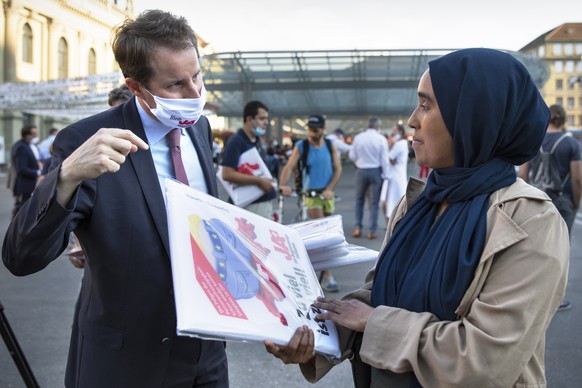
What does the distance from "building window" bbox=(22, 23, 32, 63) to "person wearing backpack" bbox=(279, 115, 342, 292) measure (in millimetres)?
37166

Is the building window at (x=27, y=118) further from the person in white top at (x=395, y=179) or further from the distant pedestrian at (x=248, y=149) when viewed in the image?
the distant pedestrian at (x=248, y=149)

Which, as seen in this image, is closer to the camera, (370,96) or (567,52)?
(370,96)

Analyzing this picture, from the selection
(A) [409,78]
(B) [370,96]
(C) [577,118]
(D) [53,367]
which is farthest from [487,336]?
(C) [577,118]

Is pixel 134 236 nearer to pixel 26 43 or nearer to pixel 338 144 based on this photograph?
pixel 338 144

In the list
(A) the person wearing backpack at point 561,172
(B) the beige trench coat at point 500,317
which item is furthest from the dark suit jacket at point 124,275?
(A) the person wearing backpack at point 561,172

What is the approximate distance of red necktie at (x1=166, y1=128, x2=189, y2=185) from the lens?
181cm

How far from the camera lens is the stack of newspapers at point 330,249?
1747mm

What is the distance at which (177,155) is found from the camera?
184 cm

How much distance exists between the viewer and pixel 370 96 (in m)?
27.5

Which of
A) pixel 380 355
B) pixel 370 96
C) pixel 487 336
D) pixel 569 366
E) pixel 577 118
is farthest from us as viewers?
pixel 577 118

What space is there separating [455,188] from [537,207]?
0.70ft

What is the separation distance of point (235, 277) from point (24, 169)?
8.38 meters

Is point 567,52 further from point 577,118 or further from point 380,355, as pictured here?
point 380,355

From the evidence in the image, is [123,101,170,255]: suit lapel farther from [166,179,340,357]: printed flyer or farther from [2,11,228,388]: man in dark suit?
[166,179,340,357]: printed flyer
